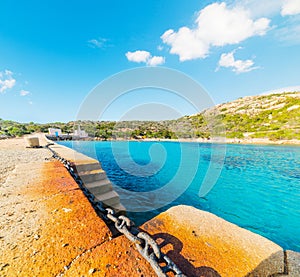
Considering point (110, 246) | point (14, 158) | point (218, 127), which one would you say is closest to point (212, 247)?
point (110, 246)

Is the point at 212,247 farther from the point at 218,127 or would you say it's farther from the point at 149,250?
the point at 218,127

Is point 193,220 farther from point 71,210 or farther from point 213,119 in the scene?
point 213,119

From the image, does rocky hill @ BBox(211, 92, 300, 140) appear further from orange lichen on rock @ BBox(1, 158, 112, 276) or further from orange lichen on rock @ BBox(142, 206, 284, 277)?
→ orange lichen on rock @ BBox(1, 158, 112, 276)

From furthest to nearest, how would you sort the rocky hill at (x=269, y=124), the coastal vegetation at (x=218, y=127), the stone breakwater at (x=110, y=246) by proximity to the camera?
the coastal vegetation at (x=218, y=127) < the rocky hill at (x=269, y=124) < the stone breakwater at (x=110, y=246)

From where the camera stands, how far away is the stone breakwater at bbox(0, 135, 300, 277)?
1003 millimetres

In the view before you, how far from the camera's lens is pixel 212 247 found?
125cm

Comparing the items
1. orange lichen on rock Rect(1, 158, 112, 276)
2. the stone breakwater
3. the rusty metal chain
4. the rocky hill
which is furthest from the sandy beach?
the rocky hill

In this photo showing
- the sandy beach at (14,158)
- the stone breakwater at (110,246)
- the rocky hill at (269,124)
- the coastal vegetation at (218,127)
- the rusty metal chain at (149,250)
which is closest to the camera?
the rusty metal chain at (149,250)

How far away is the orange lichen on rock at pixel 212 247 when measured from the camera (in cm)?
105

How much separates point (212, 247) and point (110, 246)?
915 millimetres

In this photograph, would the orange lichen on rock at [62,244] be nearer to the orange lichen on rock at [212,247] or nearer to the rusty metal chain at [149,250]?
the rusty metal chain at [149,250]

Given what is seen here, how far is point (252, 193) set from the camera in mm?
6508

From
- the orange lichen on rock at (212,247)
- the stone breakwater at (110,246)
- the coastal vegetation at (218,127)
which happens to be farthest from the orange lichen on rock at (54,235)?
the coastal vegetation at (218,127)

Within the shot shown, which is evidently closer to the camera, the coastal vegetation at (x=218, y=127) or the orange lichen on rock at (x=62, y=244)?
the orange lichen on rock at (x=62, y=244)
